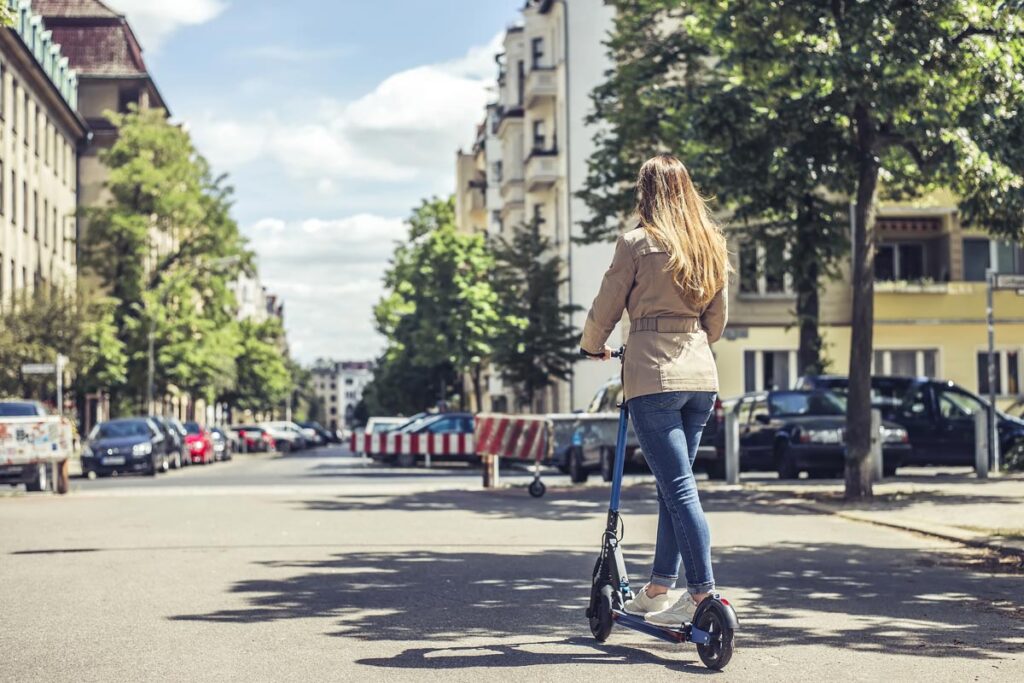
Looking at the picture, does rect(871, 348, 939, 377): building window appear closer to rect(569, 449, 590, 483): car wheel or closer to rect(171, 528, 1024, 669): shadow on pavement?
rect(569, 449, 590, 483): car wheel

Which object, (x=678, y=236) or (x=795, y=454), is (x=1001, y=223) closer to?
(x=795, y=454)

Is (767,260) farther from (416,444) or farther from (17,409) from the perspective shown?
(17,409)

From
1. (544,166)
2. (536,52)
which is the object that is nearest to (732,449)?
(544,166)

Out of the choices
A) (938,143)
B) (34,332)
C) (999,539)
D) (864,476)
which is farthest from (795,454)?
(34,332)

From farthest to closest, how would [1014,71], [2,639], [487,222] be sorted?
[487,222] < [1014,71] < [2,639]

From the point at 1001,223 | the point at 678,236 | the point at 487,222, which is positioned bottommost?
the point at 678,236

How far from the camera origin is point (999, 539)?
42.8ft

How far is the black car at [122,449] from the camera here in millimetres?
35875

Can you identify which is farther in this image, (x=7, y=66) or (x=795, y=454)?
(x=7, y=66)

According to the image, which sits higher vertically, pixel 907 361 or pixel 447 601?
pixel 907 361

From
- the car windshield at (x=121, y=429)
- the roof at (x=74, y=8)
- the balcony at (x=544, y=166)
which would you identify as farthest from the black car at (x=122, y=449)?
the roof at (x=74, y=8)

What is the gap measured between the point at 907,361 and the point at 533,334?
476 inches

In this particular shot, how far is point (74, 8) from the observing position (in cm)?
7794

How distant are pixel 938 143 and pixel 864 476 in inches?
161
